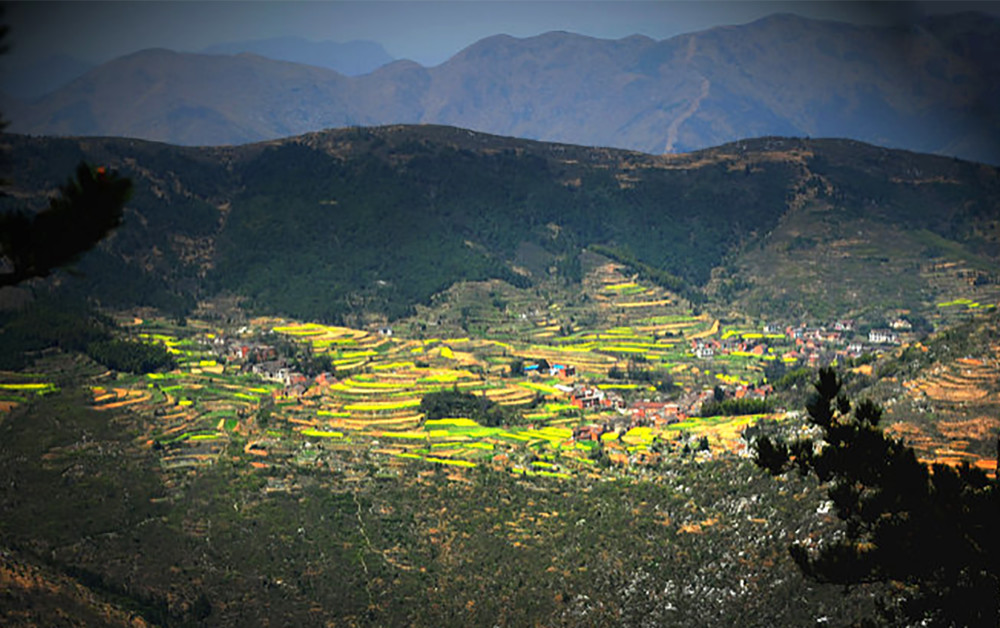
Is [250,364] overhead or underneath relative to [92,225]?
underneath

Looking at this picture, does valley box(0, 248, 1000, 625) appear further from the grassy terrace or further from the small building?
the small building

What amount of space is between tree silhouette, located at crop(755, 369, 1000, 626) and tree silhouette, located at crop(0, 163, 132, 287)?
11.9 metres

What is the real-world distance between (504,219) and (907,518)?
3650 inches

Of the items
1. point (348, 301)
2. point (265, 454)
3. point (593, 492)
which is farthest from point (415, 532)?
point (348, 301)

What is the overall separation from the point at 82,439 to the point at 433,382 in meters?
21.4

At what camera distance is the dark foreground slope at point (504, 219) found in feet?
302

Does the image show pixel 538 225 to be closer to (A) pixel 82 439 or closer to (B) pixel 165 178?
(B) pixel 165 178

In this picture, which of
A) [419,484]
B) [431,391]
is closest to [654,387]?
[431,391]

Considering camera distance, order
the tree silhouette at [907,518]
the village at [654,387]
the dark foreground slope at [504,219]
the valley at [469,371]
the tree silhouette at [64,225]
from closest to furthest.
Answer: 1. the tree silhouette at [64,225]
2. the tree silhouette at [907,518]
3. the valley at [469,371]
4. the village at [654,387]
5. the dark foreground slope at [504,219]

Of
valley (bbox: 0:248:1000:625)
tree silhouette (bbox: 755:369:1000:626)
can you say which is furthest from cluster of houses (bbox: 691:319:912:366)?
tree silhouette (bbox: 755:369:1000:626)

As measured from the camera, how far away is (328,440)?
51031mm

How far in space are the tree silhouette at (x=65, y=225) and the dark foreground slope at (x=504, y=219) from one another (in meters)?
76.1

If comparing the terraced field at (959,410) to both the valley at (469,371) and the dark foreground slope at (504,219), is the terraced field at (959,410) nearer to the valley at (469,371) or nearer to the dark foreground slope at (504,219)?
the valley at (469,371)

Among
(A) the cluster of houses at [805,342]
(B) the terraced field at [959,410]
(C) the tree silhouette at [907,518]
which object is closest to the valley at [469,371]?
(B) the terraced field at [959,410]
